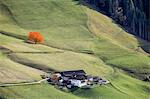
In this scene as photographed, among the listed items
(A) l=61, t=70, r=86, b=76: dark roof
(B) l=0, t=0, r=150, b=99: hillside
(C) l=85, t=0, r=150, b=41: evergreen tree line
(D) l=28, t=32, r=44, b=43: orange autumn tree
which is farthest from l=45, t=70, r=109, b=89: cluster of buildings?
(C) l=85, t=0, r=150, b=41: evergreen tree line

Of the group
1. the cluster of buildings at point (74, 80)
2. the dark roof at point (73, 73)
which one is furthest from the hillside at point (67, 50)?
the dark roof at point (73, 73)

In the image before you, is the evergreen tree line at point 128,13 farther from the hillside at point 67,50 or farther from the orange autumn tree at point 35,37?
the orange autumn tree at point 35,37

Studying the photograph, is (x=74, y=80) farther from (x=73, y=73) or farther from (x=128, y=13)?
(x=128, y=13)

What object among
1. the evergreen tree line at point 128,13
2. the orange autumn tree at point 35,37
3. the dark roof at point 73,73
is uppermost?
the orange autumn tree at point 35,37

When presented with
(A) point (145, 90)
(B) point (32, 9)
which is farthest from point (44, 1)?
(A) point (145, 90)

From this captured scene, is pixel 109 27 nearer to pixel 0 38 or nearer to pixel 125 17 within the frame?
pixel 125 17

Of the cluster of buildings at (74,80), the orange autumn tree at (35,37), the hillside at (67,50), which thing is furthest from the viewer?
the orange autumn tree at (35,37)

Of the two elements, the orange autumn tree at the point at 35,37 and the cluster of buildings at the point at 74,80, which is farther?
the orange autumn tree at the point at 35,37

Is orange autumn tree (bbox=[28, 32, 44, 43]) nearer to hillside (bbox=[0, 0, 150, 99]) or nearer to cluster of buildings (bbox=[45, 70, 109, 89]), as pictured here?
hillside (bbox=[0, 0, 150, 99])

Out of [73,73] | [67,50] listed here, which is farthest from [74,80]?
[67,50]
